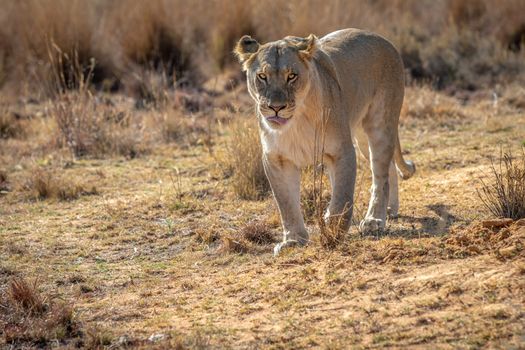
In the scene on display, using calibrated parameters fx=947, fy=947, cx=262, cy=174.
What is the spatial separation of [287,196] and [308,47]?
1051 millimetres

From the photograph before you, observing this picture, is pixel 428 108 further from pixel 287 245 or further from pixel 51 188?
pixel 287 245

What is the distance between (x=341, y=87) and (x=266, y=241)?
1.30 m

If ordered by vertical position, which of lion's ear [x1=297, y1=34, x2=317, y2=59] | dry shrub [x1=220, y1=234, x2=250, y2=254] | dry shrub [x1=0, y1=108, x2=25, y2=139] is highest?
lion's ear [x1=297, y1=34, x2=317, y2=59]

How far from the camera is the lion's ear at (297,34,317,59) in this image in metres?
6.46

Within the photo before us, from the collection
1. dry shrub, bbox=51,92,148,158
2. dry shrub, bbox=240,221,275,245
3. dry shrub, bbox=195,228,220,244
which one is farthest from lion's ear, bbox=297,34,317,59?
dry shrub, bbox=51,92,148,158

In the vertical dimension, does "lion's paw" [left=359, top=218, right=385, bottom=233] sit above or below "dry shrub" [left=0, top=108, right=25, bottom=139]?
above

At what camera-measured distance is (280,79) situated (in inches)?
248

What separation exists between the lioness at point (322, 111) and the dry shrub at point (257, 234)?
1.59 ft

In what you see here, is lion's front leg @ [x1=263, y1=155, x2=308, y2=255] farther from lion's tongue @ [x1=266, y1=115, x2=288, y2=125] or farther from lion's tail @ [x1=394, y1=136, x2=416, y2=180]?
lion's tail @ [x1=394, y1=136, x2=416, y2=180]

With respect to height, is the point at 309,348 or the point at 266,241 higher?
the point at 309,348

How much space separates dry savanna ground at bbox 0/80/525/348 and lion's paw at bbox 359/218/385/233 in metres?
0.12

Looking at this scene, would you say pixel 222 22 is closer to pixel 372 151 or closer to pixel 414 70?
pixel 414 70

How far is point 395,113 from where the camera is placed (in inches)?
300

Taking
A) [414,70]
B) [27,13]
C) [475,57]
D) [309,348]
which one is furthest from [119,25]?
[309,348]
